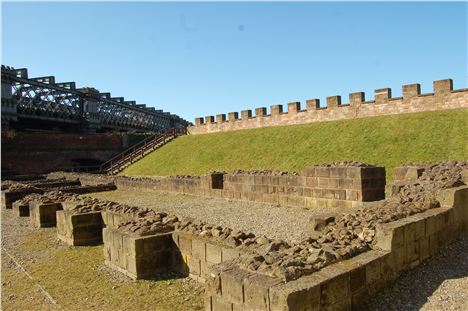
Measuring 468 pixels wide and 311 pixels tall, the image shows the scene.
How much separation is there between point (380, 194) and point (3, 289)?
393 inches

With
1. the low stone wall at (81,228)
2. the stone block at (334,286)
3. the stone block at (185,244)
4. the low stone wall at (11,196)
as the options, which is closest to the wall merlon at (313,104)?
the low stone wall at (11,196)

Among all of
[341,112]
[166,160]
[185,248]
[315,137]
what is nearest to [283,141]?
[315,137]

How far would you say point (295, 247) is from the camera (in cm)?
499

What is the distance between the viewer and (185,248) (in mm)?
6410

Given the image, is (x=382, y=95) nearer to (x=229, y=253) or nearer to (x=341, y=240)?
(x=341, y=240)

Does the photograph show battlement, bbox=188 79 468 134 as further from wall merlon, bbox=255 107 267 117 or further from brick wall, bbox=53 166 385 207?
brick wall, bbox=53 166 385 207

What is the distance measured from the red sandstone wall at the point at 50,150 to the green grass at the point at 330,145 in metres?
8.03

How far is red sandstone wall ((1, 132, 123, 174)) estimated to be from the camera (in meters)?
32.1

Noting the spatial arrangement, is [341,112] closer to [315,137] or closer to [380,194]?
[315,137]

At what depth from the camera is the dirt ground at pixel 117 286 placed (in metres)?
4.84

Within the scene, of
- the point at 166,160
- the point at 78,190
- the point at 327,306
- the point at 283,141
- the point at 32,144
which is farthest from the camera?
the point at 32,144

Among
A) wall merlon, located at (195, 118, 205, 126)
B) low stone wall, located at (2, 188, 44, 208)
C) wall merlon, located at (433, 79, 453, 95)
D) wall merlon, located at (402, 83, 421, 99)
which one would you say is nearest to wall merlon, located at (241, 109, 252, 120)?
wall merlon, located at (195, 118, 205, 126)

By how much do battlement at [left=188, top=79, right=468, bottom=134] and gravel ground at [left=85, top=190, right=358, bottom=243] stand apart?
12.9 metres

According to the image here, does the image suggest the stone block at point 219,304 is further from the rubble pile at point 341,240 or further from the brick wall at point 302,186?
the brick wall at point 302,186
